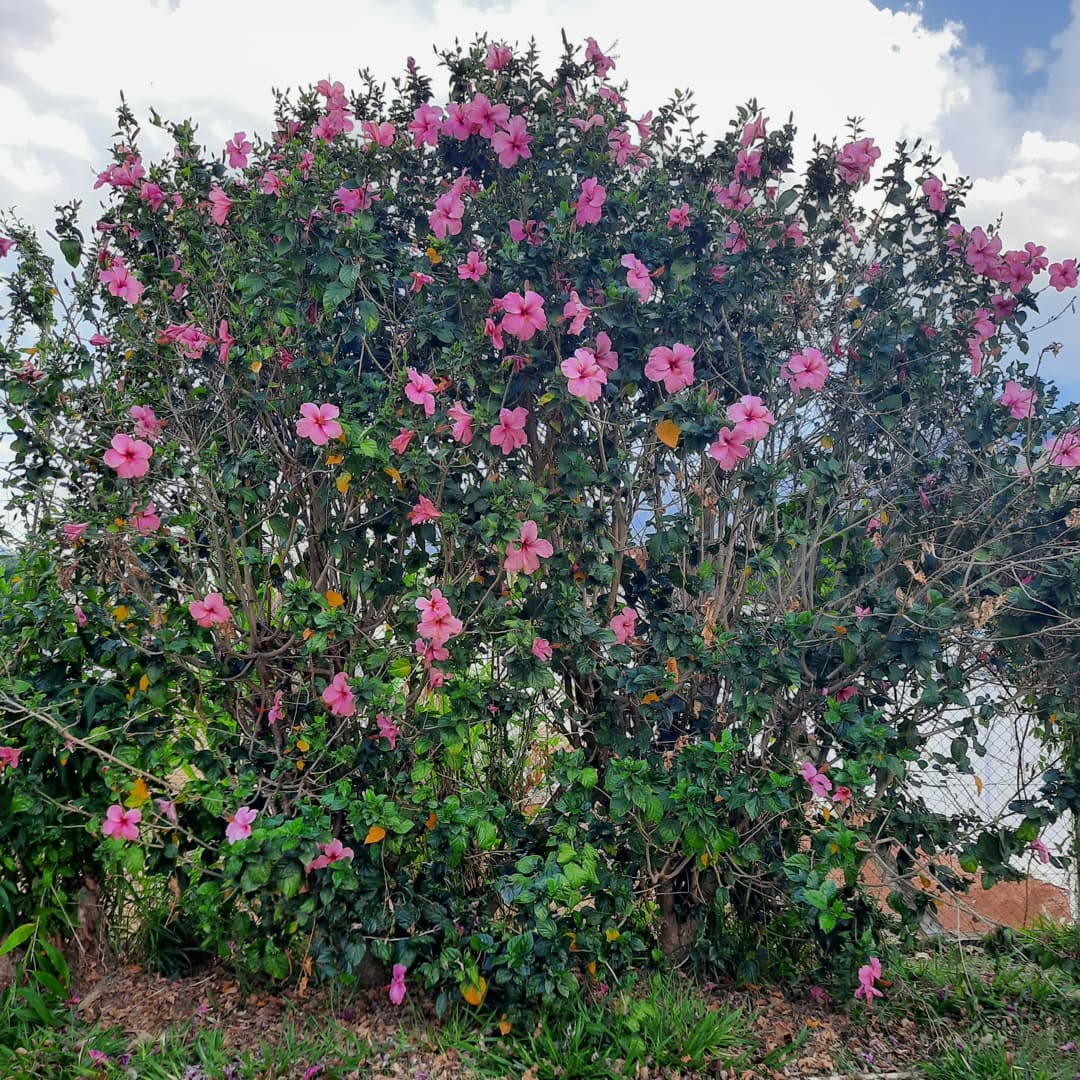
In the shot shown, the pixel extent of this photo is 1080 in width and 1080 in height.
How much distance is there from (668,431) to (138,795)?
1.77 metres

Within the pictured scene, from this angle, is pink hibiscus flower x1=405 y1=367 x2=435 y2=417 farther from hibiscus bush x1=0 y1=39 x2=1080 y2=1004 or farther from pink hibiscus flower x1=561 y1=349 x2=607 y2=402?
pink hibiscus flower x1=561 y1=349 x2=607 y2=402

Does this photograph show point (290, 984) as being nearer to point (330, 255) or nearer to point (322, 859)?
point (322, 859)

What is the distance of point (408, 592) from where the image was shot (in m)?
2.50

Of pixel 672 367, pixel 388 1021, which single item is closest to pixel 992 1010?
pixel 388 1021

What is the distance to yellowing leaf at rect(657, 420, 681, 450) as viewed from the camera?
2.47 meters

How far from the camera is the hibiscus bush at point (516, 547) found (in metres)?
2.43

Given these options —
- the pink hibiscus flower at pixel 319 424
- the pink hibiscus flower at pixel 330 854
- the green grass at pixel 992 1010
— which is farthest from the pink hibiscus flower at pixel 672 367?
the green grass at pixel 992 1010

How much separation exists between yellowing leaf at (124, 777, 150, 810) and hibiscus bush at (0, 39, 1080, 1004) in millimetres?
11

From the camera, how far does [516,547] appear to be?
236cm

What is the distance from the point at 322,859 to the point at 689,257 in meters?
1.94

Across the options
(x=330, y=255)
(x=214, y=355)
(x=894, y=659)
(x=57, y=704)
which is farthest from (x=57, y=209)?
(x=894, y=659)

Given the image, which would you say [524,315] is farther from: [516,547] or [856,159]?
[856,159]

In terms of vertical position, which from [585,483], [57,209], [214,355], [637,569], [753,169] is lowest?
[637,569]

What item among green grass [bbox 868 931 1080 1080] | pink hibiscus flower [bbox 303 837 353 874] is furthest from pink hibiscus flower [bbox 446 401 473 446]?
green grass [bbox 868 931 1080 1080]
